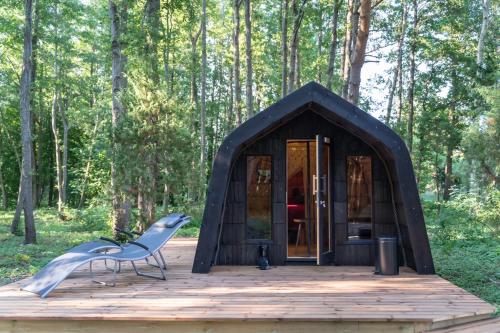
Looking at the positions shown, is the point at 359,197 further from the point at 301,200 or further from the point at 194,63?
the point at 194,63

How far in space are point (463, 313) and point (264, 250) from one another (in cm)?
329

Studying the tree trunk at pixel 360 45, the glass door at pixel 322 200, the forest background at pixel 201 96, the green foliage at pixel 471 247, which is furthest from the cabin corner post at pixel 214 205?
the tree trunk at pixel 360 45

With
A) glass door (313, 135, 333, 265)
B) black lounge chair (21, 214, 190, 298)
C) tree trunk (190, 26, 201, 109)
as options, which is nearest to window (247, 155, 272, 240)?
glass door (313, 135, 333, 265)

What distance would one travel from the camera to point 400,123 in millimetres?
19531

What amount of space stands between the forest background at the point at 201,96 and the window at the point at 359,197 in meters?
1.39

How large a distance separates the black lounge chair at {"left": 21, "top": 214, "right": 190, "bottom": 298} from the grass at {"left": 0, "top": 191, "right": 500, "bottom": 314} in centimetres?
169

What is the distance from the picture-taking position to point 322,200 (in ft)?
22.7

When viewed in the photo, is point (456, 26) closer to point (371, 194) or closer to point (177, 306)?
point (371, 194)

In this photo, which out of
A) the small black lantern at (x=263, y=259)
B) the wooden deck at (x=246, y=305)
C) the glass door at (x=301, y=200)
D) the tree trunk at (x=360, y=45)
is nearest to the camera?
the wooden deck at (x=246, y=305)

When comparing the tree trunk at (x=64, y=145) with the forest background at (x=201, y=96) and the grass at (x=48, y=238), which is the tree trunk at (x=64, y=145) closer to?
the forest background at (x=201, y=96)

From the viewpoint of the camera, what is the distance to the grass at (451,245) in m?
6.87

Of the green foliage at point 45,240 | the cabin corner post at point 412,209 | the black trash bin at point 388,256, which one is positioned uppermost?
the cabin corner post at point 412,209

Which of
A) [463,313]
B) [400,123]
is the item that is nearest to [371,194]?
[463,313]

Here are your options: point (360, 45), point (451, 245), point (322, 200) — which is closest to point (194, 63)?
point (360, 45)
